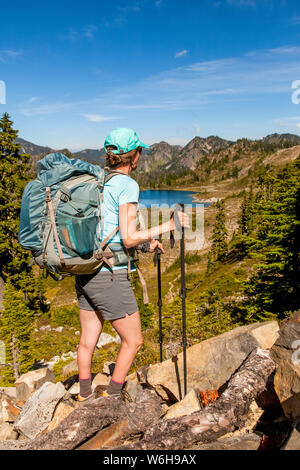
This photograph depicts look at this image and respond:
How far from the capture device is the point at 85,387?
A: 4.03 meters

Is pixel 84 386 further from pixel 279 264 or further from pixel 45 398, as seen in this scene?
pixel 279 264

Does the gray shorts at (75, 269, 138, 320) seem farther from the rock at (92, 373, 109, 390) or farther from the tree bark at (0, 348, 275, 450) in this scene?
the rock at (92, 373, 109, 390)

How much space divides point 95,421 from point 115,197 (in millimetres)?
2380

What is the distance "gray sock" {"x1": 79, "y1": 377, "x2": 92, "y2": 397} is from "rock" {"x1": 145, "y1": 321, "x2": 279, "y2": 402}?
1478mm

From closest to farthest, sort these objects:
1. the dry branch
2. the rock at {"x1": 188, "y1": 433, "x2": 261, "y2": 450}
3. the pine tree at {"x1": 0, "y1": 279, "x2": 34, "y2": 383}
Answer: the rock at {"x1": 188, "y1": 433, "x2": 261, "y2": 450}
the dry branch
the pine tree at {"x1": 0, "y1": 279, "x2": 34, "y2": 383}

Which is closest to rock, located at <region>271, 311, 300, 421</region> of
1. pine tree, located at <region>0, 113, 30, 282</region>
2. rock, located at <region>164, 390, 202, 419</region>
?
rock, located at <region>164, 390, 202, 419</region>

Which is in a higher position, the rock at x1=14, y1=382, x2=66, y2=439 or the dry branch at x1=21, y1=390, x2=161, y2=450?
the dry branch at x1=21, y1=390, x2=161, y2=450

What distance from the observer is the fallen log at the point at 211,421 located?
9.11 feet

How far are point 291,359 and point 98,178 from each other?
122 inches

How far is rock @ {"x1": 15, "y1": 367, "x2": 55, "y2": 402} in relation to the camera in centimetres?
667

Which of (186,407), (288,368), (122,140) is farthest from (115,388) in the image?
(122,140)

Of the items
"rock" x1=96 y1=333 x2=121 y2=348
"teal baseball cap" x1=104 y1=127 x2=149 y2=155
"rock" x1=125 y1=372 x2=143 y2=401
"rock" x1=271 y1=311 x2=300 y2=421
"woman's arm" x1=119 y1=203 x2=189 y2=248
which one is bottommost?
"rock" x1=96 y1=333 x2=121 y2=348

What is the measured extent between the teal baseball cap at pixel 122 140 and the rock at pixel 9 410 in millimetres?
4576
